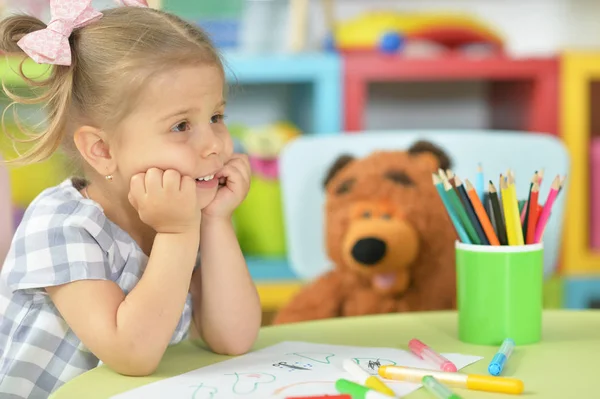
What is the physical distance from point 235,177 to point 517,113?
1279 mm

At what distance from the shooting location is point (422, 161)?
50.3 inches

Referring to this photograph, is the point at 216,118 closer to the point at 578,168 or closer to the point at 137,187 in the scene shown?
the point at 137,187

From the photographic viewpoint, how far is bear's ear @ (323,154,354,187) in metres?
1.32

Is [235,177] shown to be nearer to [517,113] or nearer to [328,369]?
[328,369]

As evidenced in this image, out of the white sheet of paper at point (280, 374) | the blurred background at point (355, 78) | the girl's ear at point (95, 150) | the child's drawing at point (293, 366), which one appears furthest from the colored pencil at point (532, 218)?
the blurred background at point (355, 78)

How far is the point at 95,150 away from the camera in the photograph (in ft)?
2.54

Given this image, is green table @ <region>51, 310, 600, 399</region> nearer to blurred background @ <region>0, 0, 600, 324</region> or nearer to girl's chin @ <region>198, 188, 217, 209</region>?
girl's chin @ <region>198, 188, 217, 209</region>

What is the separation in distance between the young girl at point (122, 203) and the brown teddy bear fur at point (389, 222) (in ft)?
1.53

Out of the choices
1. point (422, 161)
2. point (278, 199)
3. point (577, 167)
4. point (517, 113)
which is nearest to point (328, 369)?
point (422, 161)

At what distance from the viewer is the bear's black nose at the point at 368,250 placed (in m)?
1.16

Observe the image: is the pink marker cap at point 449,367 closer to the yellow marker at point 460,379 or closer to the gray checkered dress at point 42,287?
the yellow marker at point 460,379

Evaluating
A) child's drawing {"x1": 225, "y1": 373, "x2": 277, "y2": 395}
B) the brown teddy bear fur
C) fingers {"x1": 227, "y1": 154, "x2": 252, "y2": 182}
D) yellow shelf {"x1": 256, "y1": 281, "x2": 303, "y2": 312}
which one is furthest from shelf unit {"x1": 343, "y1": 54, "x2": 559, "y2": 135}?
child's drawing {"x1": 225, "y1": 373, "x2": 277, "y2": 395}

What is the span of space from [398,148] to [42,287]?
2.38 feet

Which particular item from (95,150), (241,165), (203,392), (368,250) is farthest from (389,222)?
(203,392)
